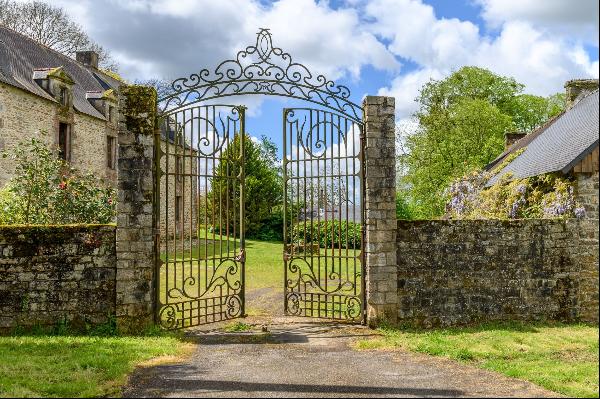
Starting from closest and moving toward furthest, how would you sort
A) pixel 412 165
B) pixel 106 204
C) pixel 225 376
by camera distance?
pixel 225 376 → pixel 106 204 → pixel 412 165

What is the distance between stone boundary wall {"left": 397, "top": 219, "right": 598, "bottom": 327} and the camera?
8.31 m

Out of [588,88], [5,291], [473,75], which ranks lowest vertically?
[5,291]

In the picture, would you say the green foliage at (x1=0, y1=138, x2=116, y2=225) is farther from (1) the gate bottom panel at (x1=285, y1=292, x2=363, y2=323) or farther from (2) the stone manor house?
(2) the stone manor house

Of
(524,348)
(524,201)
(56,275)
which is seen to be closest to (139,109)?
(56,275)

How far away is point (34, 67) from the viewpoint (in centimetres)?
2111

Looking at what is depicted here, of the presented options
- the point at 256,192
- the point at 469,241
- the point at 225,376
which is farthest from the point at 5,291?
the point at 256,192

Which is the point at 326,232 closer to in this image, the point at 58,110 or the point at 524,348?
the point at 524,348

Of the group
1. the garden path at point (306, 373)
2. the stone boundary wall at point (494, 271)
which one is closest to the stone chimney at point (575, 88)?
the stone boundary wall at point (494, 271)

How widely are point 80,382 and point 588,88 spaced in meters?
15.4

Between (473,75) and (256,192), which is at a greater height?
(473,75)

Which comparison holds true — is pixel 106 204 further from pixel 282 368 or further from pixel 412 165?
pixel 412 165

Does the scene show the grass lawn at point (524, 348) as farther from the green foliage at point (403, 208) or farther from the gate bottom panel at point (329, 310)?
the green foliage at point (403, 208)

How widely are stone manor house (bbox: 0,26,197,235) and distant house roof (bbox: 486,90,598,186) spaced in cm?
880

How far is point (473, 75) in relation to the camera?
29328mm
